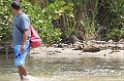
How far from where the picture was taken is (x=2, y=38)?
11875mm

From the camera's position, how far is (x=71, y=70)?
927cm

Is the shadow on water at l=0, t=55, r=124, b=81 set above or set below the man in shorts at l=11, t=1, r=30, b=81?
below

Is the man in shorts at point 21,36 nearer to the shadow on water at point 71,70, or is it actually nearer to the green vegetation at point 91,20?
the shadow on water at point 71,70

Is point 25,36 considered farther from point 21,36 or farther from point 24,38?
point 21,36

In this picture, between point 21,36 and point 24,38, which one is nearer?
point 24,38

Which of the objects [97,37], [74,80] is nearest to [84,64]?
[74,80]

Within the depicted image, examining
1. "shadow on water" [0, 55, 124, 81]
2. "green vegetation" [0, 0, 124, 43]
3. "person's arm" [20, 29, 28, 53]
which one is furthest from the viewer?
"green vegetation" [0, 0, 124, 43]

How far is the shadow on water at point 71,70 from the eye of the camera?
8.11 meters

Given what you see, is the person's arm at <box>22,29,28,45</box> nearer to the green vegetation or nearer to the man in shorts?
the man in shorts

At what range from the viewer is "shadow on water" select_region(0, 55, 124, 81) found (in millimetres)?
8109

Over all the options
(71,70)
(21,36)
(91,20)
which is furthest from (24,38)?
(91,20)

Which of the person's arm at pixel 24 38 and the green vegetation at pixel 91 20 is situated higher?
the person's arm at pixel 24 38

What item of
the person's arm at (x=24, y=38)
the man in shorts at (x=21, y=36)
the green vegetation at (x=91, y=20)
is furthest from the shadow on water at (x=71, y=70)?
the green vegetation at (x=91, y=20)

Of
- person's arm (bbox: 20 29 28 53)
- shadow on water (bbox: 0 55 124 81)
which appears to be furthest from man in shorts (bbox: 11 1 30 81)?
shadow on water (bbox: 0 55 124 81)
